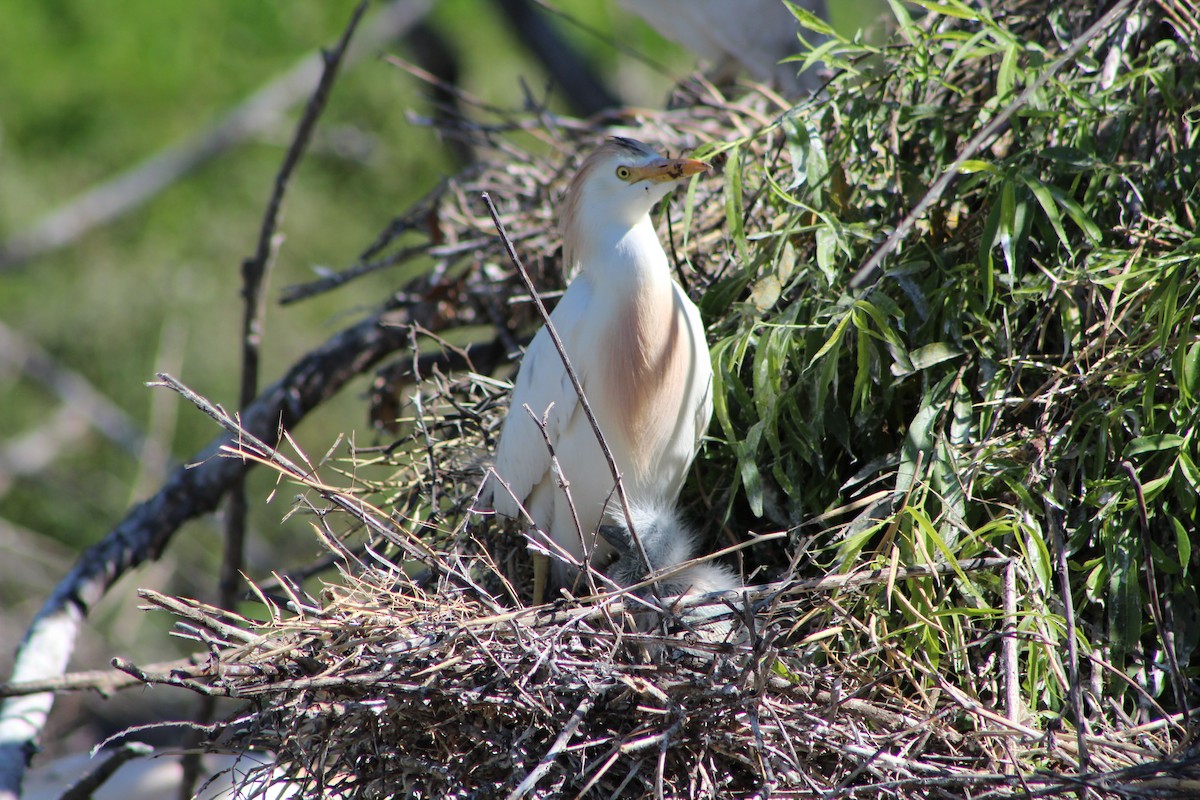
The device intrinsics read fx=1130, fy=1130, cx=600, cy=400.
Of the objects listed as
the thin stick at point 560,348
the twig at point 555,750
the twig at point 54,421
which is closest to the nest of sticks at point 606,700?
the twig at point 555,750

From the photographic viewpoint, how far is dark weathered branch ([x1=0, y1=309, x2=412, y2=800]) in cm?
171

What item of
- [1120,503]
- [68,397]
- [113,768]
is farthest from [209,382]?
[1120,503]

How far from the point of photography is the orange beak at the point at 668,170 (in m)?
1.59

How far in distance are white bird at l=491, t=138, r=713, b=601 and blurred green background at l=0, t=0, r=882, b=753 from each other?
9.30 ft

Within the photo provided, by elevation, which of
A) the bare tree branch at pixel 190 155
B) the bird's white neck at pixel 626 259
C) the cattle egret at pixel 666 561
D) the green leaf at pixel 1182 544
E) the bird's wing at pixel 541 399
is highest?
the bare tree branch at pixel 190 155

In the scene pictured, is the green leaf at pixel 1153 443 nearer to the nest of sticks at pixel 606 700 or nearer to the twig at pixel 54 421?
the nest of sticks at pixel 606 700

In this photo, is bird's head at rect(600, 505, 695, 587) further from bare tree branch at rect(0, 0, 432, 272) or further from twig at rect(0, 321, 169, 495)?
bare tree branch at rect(0, 0, 432, 272)

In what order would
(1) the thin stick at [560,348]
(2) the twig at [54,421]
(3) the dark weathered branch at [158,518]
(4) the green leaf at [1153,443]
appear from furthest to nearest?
(2) the twig at [54,421] < (3) the dark weathered branch at [158,518] < (4) the green leaf at [1153,443] < (1) the thin stick at [560,348]

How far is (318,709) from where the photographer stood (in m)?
1.28

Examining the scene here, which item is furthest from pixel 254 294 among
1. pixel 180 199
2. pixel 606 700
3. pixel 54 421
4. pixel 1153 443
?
pixel 180 199

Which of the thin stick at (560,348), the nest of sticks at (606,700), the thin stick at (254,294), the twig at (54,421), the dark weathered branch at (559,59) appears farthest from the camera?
the dark weathered branch at (559,59)

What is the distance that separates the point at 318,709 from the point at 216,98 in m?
4.54

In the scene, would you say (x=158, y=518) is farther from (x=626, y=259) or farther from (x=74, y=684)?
(x=626, y=259)

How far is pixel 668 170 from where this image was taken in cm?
161
